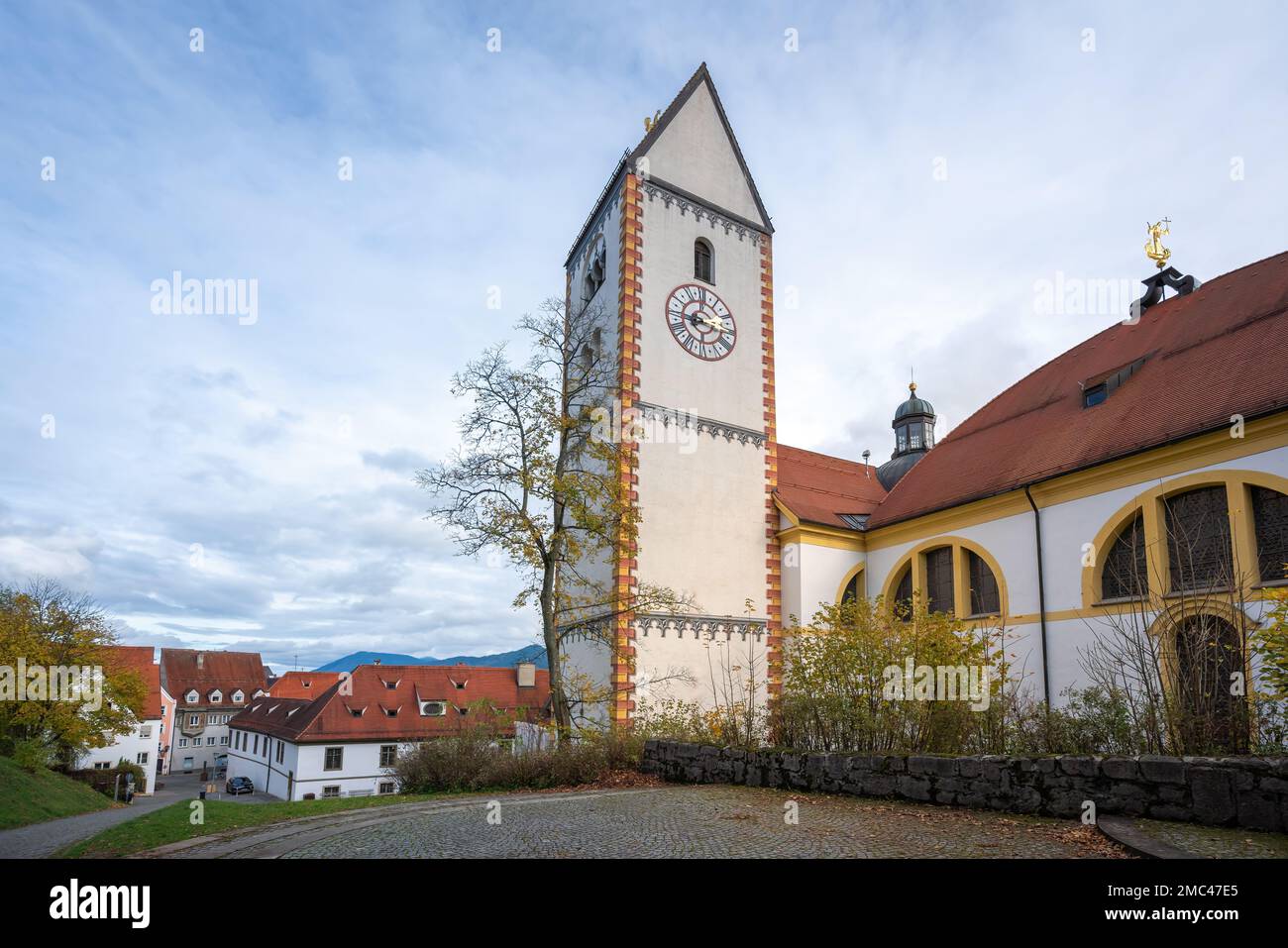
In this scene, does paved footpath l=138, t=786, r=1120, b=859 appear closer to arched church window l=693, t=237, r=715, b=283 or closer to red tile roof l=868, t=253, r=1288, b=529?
red tile roof l=868, t=253, r=1288, b=529

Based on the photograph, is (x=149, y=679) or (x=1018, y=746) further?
(x=149, y=679)

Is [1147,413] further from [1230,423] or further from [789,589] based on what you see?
[789,589]

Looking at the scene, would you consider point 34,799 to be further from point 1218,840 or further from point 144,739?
point 144,739

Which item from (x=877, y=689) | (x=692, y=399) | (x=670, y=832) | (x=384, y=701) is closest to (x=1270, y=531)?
(x=877, y=689)

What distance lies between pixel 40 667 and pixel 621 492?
25882 millimetres

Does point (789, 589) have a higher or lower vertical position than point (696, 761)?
higher

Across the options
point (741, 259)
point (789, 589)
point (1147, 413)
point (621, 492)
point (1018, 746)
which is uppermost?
point (741, 259)

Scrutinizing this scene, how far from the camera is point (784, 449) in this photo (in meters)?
25.5

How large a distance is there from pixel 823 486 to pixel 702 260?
7.57 metres

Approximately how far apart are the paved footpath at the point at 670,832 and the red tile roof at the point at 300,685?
6180 cm

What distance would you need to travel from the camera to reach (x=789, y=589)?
2130 centimetres

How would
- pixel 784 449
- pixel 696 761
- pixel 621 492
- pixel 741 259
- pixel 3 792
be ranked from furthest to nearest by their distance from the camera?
pixel 784 449, pixel 741 259, pixel 621 492, pixel 3 792, pixel 696 761
